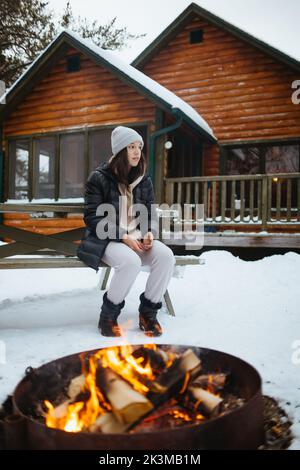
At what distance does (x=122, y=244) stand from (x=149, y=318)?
2.25 ft

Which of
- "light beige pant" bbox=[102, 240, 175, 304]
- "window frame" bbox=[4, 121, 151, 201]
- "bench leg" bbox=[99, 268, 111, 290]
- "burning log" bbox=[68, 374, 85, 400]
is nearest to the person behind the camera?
"burning log" bbox=[68, 374, 85, 400]

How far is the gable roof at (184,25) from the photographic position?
32.9 ft

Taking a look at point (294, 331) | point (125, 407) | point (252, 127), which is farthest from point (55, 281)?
point (252, 127)

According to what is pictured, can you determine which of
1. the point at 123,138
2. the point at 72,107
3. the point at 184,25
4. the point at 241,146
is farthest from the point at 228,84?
the point at 123,138

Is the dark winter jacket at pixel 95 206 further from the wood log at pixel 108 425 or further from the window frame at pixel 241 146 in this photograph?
the window frame at pixel 241 146

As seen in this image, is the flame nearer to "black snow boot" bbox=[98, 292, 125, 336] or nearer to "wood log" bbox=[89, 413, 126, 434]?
"wood log" bbox=[89, 413, 126, 434]

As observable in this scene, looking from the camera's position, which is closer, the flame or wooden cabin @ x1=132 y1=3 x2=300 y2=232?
the flame

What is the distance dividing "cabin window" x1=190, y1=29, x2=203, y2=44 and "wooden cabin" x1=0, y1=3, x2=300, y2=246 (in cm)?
3

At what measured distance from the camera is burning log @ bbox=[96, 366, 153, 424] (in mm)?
1357

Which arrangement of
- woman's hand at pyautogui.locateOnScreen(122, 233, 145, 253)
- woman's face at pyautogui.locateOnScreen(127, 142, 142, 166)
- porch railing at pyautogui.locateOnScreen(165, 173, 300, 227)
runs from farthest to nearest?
porch railing at pyautogui.locateOnScreen(165, 173, 300, 227)
woman's face at pyautogui.locateOnScreen(127, 142, 142, 166)
woman's hand at pyautogui.locateOnScreen(122, 233, 145, 253)

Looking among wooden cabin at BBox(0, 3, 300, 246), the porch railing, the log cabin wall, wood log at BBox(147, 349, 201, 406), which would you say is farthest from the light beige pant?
the log cabin wall

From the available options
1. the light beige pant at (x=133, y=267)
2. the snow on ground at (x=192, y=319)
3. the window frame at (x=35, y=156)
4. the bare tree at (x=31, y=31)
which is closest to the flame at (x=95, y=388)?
the snow on ground at (x=192, y=319)

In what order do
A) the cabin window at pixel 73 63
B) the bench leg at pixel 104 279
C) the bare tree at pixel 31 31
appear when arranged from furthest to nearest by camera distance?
the bare tree at pixel 31 31
the cabin window at pixel 73 63
the bench leg at pixel 104 279

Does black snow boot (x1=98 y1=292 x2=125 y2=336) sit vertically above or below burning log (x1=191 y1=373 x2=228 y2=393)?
below
